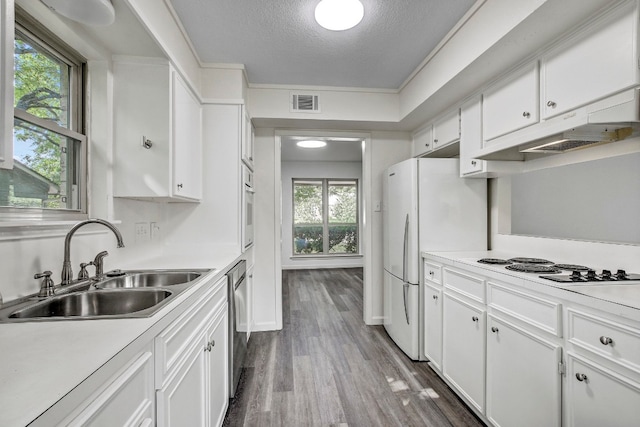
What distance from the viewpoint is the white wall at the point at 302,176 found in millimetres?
6973

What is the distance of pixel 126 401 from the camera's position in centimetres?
77

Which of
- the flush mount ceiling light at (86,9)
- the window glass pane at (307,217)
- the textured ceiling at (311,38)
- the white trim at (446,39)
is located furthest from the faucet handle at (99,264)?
the window glass pane at (307,217)

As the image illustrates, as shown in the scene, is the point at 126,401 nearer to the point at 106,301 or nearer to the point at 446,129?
the point at 106,301

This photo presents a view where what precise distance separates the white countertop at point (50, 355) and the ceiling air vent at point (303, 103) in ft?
7.94

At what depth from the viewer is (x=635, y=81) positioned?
1274mm

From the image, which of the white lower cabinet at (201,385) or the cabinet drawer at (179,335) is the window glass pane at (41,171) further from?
the white lower cabinet at (201,385)

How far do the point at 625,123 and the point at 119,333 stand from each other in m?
2.02

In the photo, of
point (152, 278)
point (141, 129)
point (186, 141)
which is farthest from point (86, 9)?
point (152, 278)

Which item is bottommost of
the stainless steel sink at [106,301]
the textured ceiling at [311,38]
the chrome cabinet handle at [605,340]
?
the chrome cabinet handle at [605,340]

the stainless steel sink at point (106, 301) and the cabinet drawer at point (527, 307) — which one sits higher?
the stainless steel sink at point (106, 301)

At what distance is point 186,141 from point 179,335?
1430mm

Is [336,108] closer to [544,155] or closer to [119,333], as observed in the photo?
[544,155]

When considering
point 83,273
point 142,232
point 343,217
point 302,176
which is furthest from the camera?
point 343,217

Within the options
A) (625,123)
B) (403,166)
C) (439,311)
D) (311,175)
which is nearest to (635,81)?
(625,123)
